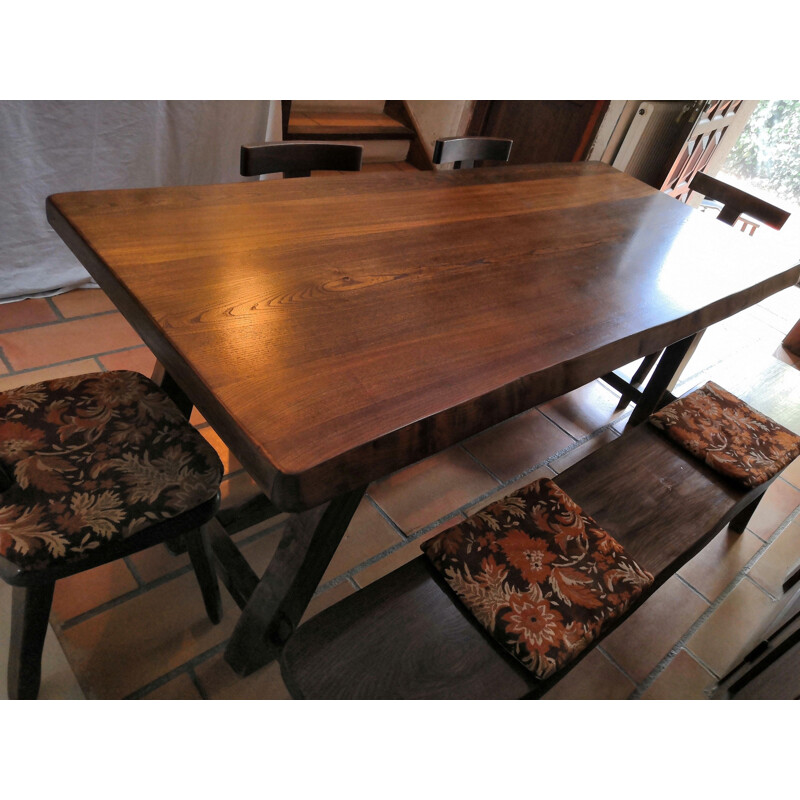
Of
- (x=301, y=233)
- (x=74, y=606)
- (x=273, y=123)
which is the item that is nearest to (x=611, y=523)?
(x=301, y=233)

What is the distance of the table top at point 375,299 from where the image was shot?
2.95ft

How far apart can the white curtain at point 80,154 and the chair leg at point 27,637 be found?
61.9 inches

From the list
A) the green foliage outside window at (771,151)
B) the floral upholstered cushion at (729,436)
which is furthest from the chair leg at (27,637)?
the green foliage outside window at (771,151)

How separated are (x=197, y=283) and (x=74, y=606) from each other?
899 millimetres

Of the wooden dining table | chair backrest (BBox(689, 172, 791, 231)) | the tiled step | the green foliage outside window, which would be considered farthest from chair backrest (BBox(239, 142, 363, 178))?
the green foliage outside window

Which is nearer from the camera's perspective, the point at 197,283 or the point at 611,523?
the point at 197,283

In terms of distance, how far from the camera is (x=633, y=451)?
1.61 m

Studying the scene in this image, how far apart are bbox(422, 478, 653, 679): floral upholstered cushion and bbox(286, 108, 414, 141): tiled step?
9.55ft

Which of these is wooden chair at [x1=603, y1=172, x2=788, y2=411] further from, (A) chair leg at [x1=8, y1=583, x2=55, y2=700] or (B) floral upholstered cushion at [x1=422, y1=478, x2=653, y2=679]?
(A) chair leg at [x1=8, y1=583, x2=55, y2=700]

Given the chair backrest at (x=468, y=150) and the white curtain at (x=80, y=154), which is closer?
the chair backrest at (x=468, y=150)

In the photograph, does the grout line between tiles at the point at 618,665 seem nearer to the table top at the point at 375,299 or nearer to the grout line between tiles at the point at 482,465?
the grout line between tiles at the point at 482,465

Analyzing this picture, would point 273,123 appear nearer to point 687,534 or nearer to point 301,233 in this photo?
point 301,233

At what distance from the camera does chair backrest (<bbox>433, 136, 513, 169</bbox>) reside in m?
1.95

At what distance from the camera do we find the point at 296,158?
5.53 ft
